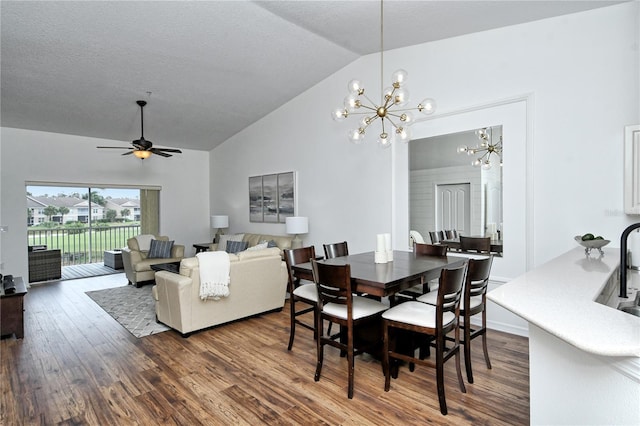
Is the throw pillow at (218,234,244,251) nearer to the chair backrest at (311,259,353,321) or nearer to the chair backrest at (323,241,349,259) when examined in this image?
the chair backrest at (323,241,349,259)

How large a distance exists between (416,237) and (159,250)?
4929 millimetres

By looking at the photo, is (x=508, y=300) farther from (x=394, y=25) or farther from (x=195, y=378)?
(x=394, y=25)

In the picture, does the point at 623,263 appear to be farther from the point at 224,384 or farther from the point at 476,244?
the point at 224,384

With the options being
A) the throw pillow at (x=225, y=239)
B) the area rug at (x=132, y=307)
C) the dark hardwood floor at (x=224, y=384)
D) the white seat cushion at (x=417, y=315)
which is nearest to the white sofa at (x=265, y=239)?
the throw pillow at (x=225, y=239)

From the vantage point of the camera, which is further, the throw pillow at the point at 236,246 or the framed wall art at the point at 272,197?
the throw pillow at the point at 236,246

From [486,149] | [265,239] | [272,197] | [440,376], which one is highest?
[486,149]

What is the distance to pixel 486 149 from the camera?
12.6 ft

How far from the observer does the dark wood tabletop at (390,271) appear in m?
2.39

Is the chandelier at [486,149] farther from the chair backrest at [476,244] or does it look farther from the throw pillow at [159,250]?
the throw pillow at [159,250]

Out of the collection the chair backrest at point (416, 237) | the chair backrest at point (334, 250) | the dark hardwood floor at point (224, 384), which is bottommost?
the dark hardwood floor at point (224, 384)

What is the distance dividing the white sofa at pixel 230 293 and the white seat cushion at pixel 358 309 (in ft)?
5.31

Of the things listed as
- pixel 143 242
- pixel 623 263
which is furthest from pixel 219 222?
pixel 623 263

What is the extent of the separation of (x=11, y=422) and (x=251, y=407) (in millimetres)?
1551

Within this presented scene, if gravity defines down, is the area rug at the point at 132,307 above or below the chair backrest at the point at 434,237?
below
